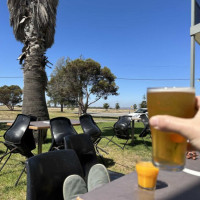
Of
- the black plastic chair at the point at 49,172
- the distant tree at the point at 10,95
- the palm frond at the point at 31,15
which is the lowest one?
the black plastic chair at the point at 49,172

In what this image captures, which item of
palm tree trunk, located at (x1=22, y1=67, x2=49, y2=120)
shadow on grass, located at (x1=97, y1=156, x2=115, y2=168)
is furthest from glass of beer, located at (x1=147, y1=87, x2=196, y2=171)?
palm tree trunk, located at (x1=22, y1=67, x2=49, y2=120)

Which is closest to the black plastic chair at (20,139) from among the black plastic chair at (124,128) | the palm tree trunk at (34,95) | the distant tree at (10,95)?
the palm tree trunk at (34,95)

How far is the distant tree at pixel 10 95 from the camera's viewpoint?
1344 inches

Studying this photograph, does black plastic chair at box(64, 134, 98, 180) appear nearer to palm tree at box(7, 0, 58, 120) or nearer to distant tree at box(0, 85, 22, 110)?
palm tree at box(7, 0, 58, 120)

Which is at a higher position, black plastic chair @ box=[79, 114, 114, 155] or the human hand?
the human hand

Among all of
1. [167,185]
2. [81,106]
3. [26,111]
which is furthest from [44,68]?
[81,106]

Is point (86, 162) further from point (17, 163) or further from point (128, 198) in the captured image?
point (17, 163)

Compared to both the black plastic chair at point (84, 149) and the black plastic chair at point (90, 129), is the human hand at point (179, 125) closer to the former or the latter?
the black plastic chair at point (84, 149)

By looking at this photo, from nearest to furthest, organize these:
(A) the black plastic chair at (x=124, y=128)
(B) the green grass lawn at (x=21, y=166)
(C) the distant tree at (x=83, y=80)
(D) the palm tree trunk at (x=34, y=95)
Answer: (B) the green grass lawn at (x=21, y=166) < (A) the black plastic chair at (x=124, y=128) < (D) the palm tree trunk at (x=34, y=95) < (C) the distant tree at (x=83, y=80)

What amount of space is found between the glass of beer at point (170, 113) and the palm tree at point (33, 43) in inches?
257

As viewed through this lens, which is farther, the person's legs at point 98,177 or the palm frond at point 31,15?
the palm frond at point 31,15

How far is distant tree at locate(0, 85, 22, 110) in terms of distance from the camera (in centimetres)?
3413

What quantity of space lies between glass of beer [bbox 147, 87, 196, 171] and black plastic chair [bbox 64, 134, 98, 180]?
1.82 m

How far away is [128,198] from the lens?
0.98 m
